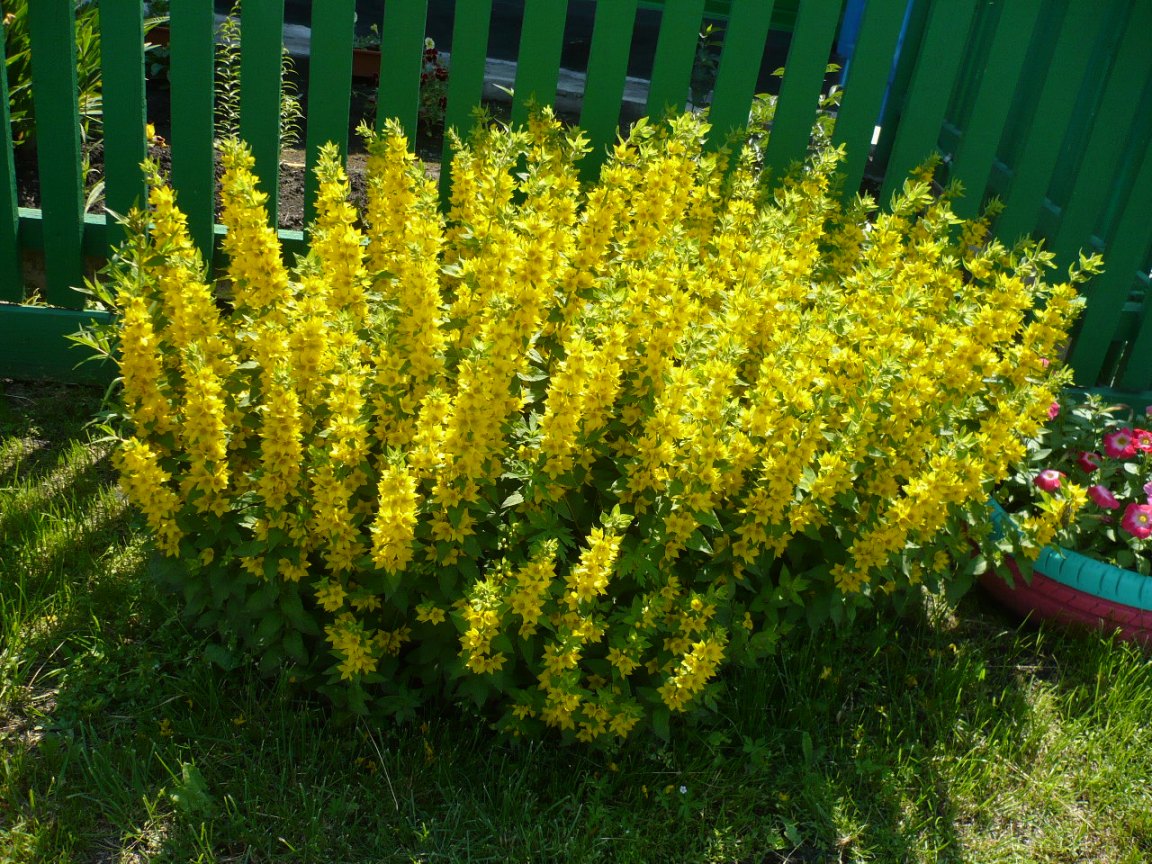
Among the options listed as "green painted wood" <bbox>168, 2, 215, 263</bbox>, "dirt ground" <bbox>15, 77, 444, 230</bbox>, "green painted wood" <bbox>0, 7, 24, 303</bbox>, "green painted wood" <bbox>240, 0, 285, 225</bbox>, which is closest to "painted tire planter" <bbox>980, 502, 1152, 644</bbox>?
"green painted wood" <bbox>240, 0, 285, 225</bbox>

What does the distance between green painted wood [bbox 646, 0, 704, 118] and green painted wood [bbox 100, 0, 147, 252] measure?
155 centimetres

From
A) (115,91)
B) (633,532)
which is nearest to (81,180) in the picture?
(115,91)

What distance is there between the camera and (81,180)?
Answer: 349 centimetres

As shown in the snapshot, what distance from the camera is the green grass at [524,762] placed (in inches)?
89.6

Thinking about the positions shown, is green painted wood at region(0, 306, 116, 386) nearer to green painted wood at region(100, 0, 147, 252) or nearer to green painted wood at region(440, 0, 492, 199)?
green painted wood at region(100, 0, 147, 252)

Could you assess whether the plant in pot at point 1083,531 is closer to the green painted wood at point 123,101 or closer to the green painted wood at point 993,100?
the green painted wood at point 993,100

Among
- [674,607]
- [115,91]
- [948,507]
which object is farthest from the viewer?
[115,91]

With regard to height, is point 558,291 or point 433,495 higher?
point 558,291

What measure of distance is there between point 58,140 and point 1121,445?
10.9 feet

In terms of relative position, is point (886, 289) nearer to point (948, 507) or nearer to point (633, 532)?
point (948, 507)

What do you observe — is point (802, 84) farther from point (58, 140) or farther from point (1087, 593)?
point (58, 140)

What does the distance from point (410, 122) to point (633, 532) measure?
1746mm

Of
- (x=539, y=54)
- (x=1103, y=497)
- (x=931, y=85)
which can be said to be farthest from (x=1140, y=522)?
(x=539, y=54)

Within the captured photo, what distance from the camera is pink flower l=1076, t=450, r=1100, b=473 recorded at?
327 cm
